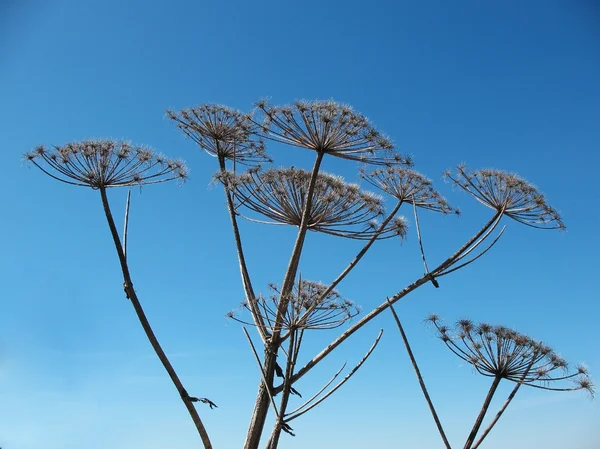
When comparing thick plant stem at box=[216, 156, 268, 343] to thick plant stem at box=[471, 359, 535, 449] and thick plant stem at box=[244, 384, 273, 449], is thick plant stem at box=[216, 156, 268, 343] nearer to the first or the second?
thick plant stem at box=[244, 384, 273, 449]

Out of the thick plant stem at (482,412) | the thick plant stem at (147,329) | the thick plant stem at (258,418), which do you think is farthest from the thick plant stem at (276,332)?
the thick plant stem at (482,412)

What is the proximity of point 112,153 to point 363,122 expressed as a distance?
544 centimetres

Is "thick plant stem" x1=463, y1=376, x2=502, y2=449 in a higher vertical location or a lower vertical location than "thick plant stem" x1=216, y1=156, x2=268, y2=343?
lower

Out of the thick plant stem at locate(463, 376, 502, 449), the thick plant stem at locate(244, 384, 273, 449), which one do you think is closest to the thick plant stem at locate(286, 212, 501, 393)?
the thick plant stem at locate(244, 384, 273, 449)

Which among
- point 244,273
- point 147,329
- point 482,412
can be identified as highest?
point 244,273

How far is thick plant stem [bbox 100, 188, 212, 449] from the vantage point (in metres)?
12.9

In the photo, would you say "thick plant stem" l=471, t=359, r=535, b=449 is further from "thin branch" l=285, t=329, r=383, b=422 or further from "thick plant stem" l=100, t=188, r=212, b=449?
"thick plant stem" l=100, t=188, r=212, b=449

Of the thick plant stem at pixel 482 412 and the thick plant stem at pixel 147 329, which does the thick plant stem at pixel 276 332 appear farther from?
the thick plant stem at pixel 482 412

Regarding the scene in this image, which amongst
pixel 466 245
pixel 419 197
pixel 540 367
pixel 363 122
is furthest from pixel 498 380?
pixel 363 122

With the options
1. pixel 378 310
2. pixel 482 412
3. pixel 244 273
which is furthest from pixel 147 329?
pixel 482 412

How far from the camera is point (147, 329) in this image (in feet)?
42.6

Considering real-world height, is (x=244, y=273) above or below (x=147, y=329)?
above

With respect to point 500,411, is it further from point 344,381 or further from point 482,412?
point 344,381

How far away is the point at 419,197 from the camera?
14891 mm
